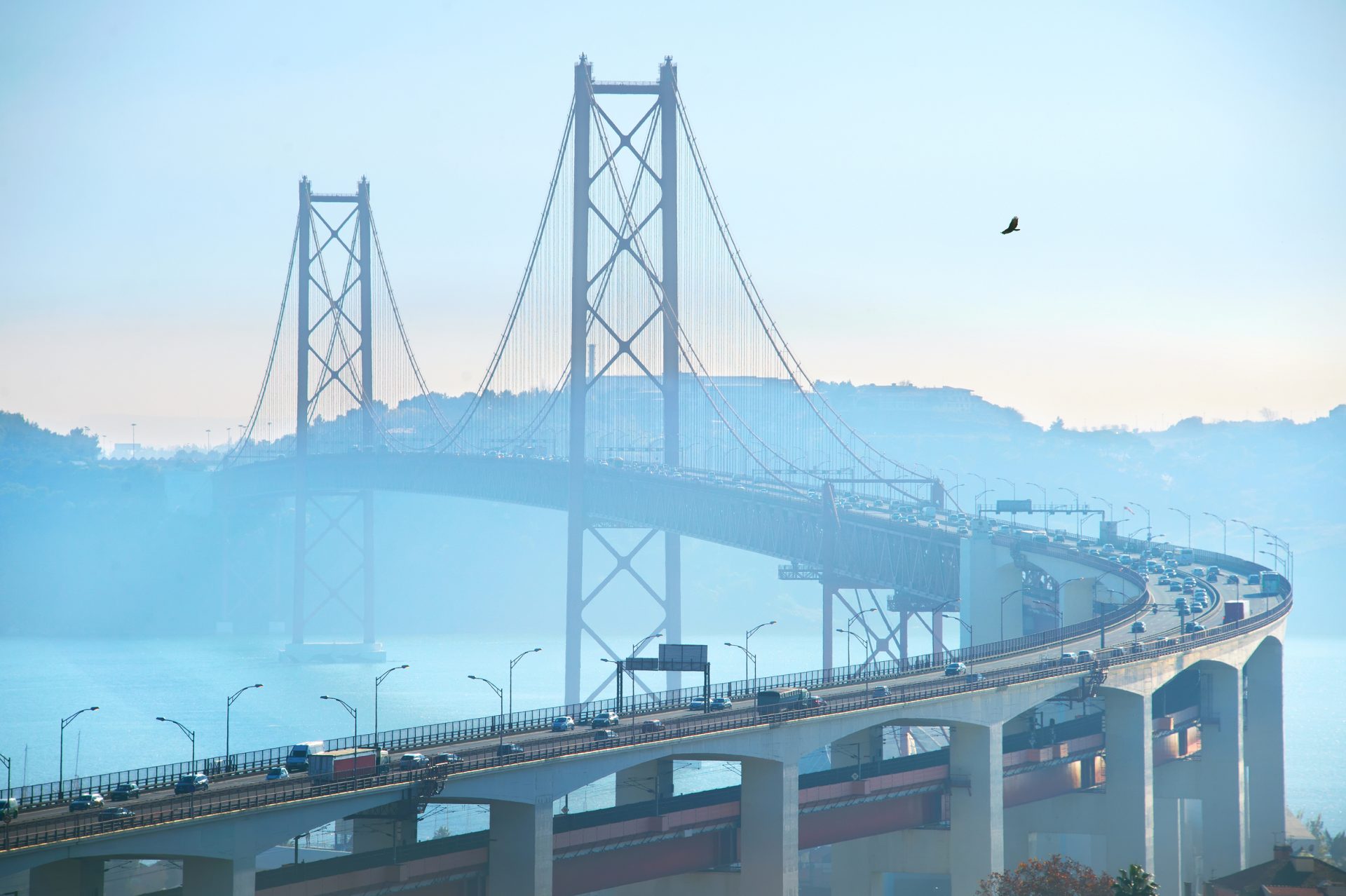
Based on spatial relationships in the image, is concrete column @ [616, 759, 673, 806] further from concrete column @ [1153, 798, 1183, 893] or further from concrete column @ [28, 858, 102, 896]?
concrete column @ [1153, 798, 1183, 893]

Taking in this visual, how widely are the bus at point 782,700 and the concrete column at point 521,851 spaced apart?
8.72 metres

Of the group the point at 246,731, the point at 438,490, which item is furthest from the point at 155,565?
the point at 246,731

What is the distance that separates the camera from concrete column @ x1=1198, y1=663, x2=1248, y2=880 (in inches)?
2344

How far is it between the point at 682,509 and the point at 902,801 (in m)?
36.0

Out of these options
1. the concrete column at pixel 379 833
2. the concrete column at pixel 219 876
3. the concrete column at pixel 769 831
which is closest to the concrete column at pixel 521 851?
the concrete column at pixel 379 833

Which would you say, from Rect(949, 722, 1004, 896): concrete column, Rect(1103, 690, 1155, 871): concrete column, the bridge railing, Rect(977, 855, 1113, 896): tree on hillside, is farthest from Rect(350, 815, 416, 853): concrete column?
Rect(1103, 690, 1155, 871): concrete column

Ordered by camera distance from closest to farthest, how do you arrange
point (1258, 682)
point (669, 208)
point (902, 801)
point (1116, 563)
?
point (902, 801), point (1258, 682), point (1116, 563), point (669, 208)

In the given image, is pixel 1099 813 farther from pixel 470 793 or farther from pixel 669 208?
pixel 669 208

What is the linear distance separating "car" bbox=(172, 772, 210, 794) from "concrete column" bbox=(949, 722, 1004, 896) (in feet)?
73.1

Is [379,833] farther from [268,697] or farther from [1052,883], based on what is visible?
[268,697]

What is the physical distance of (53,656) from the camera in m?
131

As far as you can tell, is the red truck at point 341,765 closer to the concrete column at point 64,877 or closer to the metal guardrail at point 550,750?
the metal guardrail at point 550,750

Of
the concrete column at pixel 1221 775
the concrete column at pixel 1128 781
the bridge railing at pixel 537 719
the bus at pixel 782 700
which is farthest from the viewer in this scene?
the concrete column at pixel 1221 775

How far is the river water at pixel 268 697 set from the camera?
78688mm
